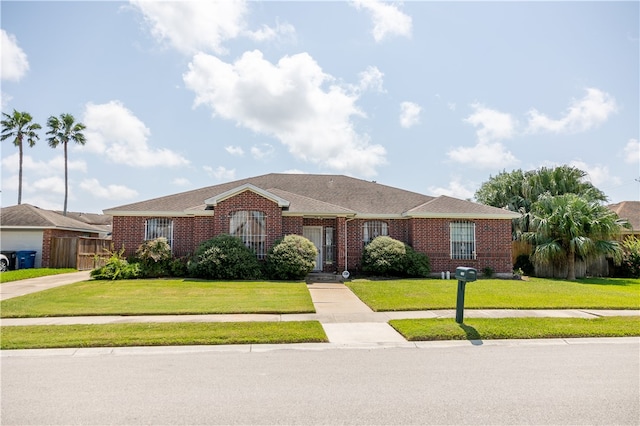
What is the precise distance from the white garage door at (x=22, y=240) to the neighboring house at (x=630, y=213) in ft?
108

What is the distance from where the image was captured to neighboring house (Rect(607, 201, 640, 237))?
22.7 meters

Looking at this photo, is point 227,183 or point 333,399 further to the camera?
point 227,183

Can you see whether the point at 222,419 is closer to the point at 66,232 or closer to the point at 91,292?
the point at 91,292

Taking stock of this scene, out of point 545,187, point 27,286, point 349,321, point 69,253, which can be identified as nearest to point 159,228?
point 27,286

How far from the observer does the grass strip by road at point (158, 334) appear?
695 cm

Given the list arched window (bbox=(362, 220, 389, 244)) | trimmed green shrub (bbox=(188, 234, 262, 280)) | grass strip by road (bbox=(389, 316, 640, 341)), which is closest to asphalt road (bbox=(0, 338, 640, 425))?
grass strip by road (bbox=(389, 316, 640, 341))

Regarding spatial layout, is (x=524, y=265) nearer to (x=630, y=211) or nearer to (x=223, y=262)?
(x=630, y=211)

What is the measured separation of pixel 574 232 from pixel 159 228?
2004 cm

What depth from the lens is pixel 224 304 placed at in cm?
1066

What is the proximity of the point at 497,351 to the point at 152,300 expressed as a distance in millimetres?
9008

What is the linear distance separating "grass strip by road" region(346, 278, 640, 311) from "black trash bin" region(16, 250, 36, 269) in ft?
58.9

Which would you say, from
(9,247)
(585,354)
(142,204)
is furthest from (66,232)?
(585,354)

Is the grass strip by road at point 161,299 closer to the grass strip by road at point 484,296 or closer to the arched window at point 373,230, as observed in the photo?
the grass strip by road at point 484,296

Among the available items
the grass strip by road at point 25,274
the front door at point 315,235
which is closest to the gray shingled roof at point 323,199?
the front door at point 315,235
